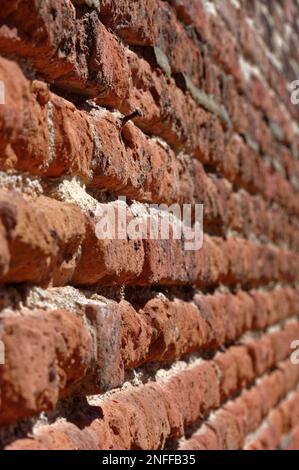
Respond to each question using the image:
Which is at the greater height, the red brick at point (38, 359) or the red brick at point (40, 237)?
the red brick at point (40, 237)

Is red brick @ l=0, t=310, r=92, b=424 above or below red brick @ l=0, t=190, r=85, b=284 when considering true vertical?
below

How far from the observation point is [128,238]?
161 centimetres

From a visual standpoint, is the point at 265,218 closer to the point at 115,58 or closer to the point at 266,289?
the point at 266,289

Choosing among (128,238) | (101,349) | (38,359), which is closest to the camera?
(38,359)

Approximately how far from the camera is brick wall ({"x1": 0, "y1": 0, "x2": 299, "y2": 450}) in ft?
3.90

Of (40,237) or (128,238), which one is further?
(128,238)

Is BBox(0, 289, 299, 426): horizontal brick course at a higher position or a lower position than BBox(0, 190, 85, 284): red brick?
lower

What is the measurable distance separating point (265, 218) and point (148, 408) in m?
1.72

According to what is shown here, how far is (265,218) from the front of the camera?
3293 millimetres

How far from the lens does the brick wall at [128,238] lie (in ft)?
3.90

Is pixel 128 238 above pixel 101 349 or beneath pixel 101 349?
above

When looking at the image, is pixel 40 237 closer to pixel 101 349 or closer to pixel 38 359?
pixel 38 359

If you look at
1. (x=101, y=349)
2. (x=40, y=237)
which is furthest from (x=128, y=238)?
(x=40, y=237)
